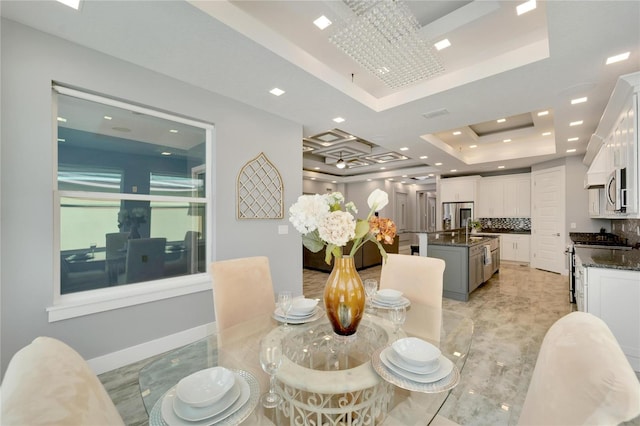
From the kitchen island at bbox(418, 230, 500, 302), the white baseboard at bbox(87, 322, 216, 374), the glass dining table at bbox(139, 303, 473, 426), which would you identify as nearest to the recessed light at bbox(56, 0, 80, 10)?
the glass dining table at bbox(139, 303, 473, 426)

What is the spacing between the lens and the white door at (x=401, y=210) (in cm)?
1001

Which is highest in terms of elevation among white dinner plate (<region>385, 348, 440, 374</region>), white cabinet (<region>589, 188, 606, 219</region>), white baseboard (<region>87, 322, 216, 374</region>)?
white cabinet (<region>589, 188, 606, 219</region>)

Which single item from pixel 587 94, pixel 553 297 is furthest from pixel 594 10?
pixel 553 297

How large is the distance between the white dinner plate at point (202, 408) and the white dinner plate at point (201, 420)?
0.03 ft

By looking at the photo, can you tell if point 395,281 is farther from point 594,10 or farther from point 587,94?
point 587,94

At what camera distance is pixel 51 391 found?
0.57 meters

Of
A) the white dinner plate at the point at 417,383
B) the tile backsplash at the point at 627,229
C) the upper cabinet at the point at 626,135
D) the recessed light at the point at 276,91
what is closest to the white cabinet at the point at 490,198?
the tile backsplash at the point at 627,229

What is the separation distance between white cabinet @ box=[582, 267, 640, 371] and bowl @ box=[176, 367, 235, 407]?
3.17 m

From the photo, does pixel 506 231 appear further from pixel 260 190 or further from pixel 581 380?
pixel 581 380

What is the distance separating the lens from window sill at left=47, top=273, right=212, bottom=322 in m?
2.09

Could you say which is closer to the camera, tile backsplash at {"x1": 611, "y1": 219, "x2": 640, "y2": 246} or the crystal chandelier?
the crystal chandelier

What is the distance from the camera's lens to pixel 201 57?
2275mm

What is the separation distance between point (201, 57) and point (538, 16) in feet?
9.13

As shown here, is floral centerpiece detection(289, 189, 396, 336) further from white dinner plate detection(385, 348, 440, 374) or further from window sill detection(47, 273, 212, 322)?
window sill detection(47, 273, 212, 322)
